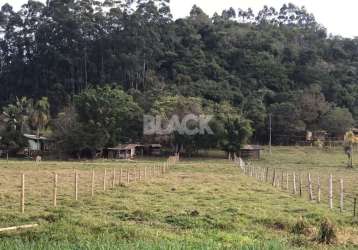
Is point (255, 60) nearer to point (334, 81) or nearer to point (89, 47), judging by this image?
point (334, 81)

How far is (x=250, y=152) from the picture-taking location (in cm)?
8069

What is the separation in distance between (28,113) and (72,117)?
688cm

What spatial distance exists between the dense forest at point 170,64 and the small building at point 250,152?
1325 cm

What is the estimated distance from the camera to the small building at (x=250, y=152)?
7936cm

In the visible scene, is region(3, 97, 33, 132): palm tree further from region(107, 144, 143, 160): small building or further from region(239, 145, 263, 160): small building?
region(239, 145, 263, 160): small building

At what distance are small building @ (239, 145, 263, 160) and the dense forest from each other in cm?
1325

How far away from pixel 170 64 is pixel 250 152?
41008mm

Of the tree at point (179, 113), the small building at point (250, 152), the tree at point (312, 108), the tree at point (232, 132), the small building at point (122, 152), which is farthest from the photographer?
the tree at point (312, 108)

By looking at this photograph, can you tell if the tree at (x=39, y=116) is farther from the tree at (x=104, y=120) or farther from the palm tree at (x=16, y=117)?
the tree at (x=104, y=120)

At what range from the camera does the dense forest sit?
318ft

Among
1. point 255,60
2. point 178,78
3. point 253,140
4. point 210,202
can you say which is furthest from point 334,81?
point 210,202

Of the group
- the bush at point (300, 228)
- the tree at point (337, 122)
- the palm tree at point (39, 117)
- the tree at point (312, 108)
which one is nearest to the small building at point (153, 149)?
the palm tree at point (39, 117)

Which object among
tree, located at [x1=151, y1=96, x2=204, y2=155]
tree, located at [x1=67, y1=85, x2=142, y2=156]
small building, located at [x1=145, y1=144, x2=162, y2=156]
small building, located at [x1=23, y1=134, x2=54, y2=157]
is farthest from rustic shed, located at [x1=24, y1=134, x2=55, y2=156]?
tree, located at [x1=151, y1=96, x2=204, y2=155]

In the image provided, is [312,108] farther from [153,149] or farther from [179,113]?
[153,149]
